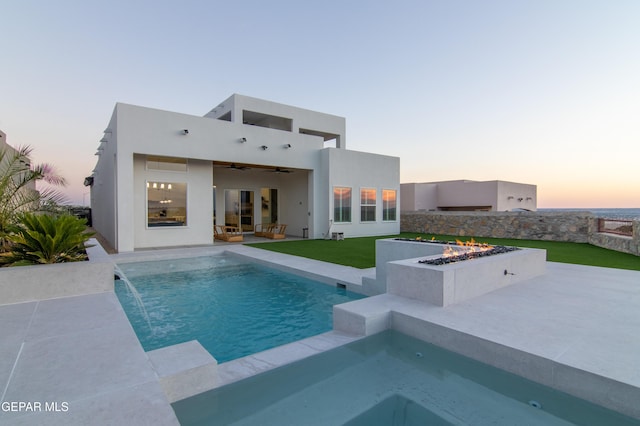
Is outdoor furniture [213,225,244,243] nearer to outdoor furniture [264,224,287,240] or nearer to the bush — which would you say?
outdoor furniture [264,224,287,240]

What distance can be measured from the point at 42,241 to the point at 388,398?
5108mm

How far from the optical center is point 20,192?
20.0ft

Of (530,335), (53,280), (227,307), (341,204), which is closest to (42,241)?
(53,280)

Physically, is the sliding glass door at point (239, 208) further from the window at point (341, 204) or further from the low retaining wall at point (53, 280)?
the low retaining wall at point (53, 280)

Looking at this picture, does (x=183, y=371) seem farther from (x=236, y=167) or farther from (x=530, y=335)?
(x=236, y=167)

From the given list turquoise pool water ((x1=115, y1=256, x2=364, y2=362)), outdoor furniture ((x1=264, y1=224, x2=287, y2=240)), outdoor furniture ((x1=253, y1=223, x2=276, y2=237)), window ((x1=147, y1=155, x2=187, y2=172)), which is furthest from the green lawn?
window ((x1=147, y1=155, x2=187, y2=172))

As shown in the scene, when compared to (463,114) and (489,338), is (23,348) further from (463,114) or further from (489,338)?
(463,114)

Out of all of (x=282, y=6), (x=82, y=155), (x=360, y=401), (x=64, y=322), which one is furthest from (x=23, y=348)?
(x=82, y=155)

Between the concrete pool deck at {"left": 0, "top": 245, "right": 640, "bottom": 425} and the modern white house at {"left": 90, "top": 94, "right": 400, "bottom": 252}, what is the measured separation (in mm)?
8616

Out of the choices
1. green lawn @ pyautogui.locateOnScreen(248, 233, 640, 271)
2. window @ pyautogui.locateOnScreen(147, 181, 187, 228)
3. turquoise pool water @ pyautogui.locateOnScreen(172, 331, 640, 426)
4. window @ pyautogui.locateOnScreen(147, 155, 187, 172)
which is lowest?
turquoise pool water @ pyautogui.locateOnScreen(172, 331, 640, 426)

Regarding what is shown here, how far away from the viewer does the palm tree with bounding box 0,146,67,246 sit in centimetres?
534

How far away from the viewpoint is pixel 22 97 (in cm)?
1295

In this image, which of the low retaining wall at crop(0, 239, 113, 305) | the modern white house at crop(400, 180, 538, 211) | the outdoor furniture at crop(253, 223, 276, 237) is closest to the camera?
the low retaining wall at crop(0, 239, 113, 305)

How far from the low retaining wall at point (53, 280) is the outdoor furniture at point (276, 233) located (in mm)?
11013
